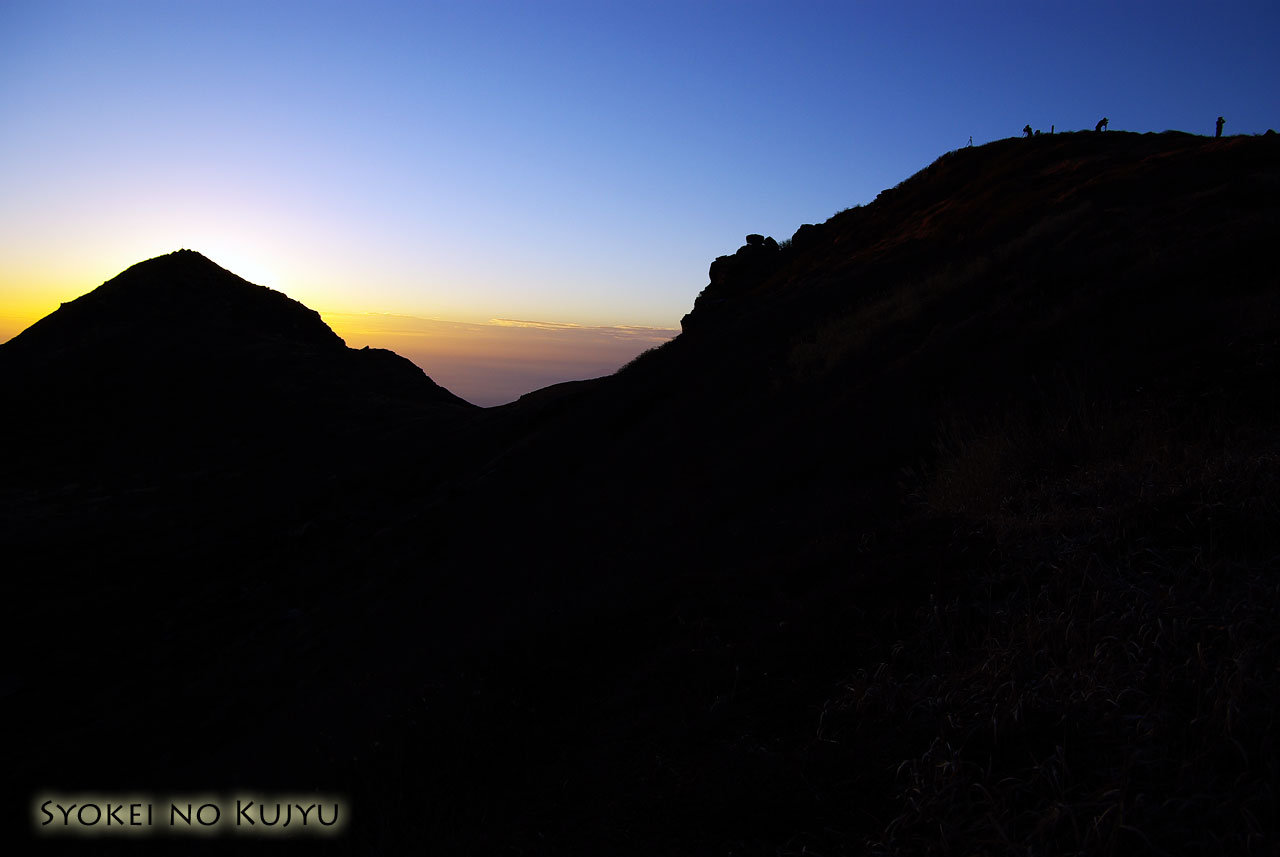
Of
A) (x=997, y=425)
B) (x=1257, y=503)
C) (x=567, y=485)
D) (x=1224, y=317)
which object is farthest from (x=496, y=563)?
(x=1224, y=317)

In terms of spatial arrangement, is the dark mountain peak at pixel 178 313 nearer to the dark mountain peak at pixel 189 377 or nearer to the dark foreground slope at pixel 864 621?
the dark mountain peak at pixel 189 377

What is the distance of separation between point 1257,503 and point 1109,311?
643 cm

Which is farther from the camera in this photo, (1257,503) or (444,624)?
(444,624)

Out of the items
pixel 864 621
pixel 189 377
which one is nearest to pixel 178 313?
pixel 189 377

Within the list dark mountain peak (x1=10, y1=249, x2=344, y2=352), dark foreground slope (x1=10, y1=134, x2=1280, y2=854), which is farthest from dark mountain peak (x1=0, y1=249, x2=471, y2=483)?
dark foreground slope (x1=10, y1=134, x2=1280, y2=854)

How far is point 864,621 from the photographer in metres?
4.47

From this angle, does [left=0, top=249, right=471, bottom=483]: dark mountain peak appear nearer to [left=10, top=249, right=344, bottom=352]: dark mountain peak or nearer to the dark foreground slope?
[left=10, top=249, right=344, bottom=352]: dark mountain peak

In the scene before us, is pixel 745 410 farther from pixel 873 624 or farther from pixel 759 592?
pixel 873 624

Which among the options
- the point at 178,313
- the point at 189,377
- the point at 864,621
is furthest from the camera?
the point at 178,313

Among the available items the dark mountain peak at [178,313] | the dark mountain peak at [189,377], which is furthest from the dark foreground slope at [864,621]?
the dark mountain peak at [178,313]

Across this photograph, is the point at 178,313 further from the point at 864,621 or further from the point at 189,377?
the point at 864,621

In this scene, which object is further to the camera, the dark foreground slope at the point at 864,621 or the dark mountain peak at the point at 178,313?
the dark mountain peak at the point at 178,313

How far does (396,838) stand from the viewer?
11.8 feet

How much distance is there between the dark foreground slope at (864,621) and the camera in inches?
117
